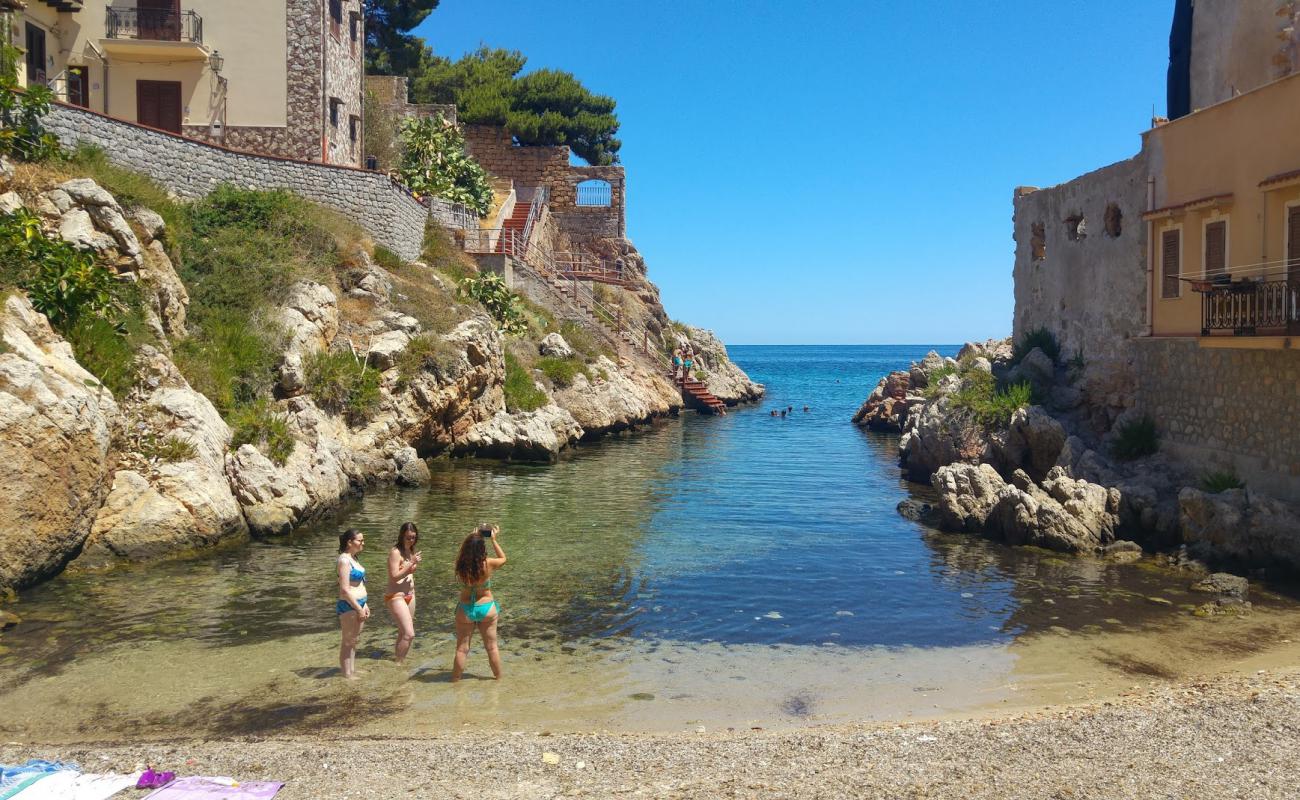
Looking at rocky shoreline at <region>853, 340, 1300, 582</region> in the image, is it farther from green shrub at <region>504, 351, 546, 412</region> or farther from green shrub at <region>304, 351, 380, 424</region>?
green shrub at <region>304, 351, 380, 424</region>

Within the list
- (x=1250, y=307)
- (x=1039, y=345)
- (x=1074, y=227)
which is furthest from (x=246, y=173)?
(x=1250, y=307)

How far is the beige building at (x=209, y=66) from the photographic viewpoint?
2933 centimetres

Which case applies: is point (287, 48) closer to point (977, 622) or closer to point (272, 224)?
point (272, 224)

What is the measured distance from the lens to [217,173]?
26.7 m

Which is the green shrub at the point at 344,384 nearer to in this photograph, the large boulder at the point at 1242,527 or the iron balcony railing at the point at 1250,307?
the large boulder at the point at 1242,527

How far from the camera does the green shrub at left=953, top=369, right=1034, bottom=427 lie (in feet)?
74.4

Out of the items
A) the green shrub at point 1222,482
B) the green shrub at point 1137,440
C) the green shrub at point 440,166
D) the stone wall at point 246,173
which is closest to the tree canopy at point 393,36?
the green shrub at point 440,166

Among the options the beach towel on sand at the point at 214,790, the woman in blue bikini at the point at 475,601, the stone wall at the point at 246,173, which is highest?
the stone wall at the point at 246,173

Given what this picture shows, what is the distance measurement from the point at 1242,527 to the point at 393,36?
48.8 meters

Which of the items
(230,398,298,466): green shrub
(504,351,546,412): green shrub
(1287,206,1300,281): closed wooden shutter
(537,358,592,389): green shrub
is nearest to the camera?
(1287,206,1300,281): closed wooden shutter

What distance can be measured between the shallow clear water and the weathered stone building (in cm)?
348

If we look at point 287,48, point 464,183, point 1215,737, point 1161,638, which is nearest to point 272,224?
point 287,48

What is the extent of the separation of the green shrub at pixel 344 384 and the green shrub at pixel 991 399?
14.3 meters

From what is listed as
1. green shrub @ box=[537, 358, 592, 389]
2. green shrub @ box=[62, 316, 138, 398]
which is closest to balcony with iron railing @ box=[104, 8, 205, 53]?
green shrub @ box=[537, 358, 592, 389]
